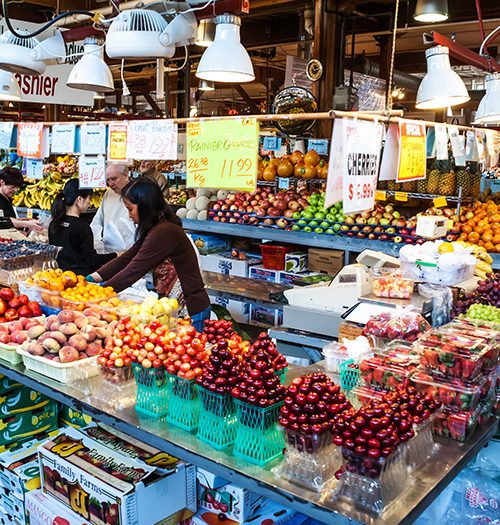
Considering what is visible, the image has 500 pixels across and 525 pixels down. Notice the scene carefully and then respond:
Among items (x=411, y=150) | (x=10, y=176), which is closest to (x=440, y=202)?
(x=411, y=150)

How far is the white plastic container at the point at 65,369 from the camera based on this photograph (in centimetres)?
282

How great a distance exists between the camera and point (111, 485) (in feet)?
8.43

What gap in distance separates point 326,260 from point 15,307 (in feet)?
11.7

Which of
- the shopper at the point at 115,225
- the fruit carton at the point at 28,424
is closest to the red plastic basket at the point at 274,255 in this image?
the shopper at the point at 115,225

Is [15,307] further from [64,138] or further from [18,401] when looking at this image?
[64,138]

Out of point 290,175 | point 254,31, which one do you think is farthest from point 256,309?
point 254,31

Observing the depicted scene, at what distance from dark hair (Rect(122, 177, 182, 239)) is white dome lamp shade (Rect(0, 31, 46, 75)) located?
95 cm

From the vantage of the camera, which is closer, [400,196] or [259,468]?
[259,468]

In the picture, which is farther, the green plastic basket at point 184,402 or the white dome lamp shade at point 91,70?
the white dome lamp shade at point 91,70

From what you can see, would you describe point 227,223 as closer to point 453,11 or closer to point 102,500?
point 453,11

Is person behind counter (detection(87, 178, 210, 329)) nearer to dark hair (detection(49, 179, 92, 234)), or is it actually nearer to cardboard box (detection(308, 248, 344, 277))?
dark hair (detection(49, 179, 92, 234))

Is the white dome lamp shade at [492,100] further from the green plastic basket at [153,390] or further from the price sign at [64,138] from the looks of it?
the price sign at [64,138]

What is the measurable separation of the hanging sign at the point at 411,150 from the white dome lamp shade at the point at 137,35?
4.52ft

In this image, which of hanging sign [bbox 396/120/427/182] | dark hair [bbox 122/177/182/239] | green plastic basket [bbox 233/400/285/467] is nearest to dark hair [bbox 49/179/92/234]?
dark hair [bbox 122/177/182/239]
